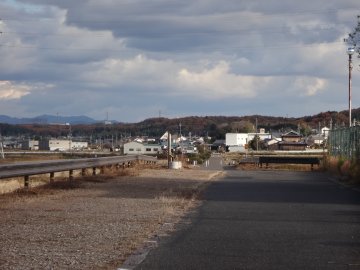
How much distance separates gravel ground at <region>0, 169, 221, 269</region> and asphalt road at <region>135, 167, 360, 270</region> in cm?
65

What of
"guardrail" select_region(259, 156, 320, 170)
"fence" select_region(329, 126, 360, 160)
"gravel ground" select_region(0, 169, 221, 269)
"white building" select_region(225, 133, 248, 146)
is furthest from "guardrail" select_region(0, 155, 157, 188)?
"white building" select_region(225, 133, 248, 146)

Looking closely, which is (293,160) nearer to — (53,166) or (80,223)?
(53,166)

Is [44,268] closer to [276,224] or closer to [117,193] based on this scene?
[276,224]

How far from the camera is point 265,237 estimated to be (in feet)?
37.5

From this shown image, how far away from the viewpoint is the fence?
32.2 meters

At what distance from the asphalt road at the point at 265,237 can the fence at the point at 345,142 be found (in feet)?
45.6

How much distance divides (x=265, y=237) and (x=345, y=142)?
27.7 meters

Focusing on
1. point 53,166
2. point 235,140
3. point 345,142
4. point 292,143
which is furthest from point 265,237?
point 235,140

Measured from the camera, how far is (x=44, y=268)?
27.7ft

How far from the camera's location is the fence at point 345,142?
3216cm

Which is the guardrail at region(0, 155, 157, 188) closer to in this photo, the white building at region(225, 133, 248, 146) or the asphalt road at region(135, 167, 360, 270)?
the asphalt road at region(135, 167, 360, 270)

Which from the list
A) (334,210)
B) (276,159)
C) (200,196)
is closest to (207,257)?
(334,210)

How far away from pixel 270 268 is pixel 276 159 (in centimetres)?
4652

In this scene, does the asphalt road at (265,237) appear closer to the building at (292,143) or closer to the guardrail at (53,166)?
the guardrail at (53,166)
